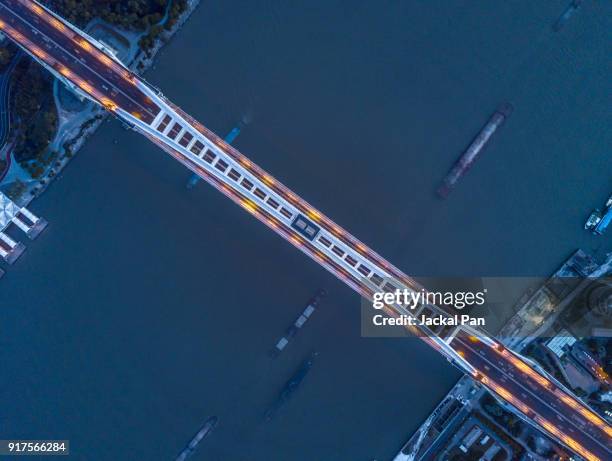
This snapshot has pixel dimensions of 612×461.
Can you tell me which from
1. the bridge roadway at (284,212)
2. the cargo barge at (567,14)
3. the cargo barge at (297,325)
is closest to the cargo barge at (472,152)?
the cargo barge at (567,14)

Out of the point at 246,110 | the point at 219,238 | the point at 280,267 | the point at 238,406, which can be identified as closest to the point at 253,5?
the point at 246,110

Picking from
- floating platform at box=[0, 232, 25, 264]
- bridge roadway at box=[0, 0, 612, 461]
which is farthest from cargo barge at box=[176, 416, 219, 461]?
floating platform at box=[0, 232, 25, 264]

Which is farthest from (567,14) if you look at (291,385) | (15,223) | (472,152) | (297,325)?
(15,223)

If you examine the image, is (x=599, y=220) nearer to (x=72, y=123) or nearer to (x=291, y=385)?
(x=291, y=385)

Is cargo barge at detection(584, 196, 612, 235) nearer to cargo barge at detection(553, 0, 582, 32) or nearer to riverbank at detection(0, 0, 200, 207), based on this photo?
cargo barge at detection(553, 0, 582, 32)

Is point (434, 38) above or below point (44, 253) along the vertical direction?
above

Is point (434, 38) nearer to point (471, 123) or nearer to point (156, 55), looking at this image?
point (471, 123)
